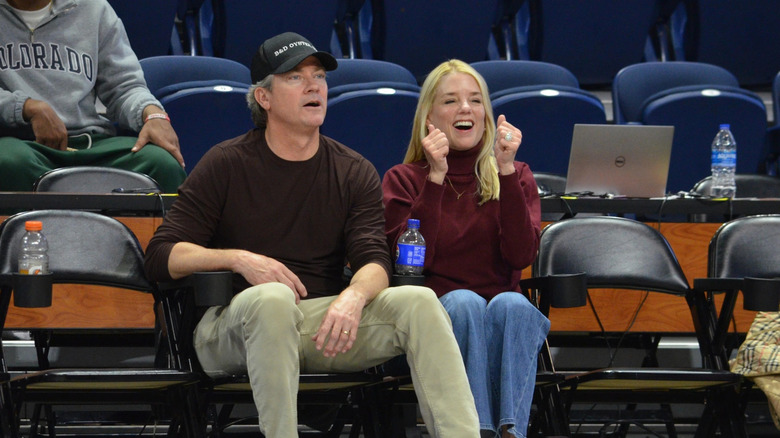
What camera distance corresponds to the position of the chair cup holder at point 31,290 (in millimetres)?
2084

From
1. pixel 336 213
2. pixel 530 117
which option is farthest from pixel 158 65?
pixel 336 213

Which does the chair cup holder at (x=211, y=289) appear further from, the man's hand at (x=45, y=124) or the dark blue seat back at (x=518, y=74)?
the dark blue seat back at (x=518, y=74)

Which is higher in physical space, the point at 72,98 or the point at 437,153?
the point at 72,98

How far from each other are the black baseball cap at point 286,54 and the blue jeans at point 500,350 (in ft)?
2.08

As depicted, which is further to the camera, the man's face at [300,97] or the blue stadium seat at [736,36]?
the blue stadium seat at [736,36]

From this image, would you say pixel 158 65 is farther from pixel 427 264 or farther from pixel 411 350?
pixel 411 350

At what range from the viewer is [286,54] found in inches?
93.8

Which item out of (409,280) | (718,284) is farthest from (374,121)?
(718,284)

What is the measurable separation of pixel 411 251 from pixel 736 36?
3053 millimetres

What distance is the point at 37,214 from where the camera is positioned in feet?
7.79

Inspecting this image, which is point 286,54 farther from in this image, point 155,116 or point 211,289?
point 155,116

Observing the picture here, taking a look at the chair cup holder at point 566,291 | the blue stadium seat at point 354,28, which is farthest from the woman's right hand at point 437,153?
the blue stadium seat at point 354,28

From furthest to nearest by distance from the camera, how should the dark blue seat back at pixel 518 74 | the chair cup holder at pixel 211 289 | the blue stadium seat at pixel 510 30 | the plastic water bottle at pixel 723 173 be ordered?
the blue stadium seat at pixel 510 30 → the dark blue seat back at pixel 518 74 → the plastic water bottle at pixel 723 173 → the chair cup holder at pixel 211 289

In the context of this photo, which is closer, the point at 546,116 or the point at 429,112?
the point at 429,112
